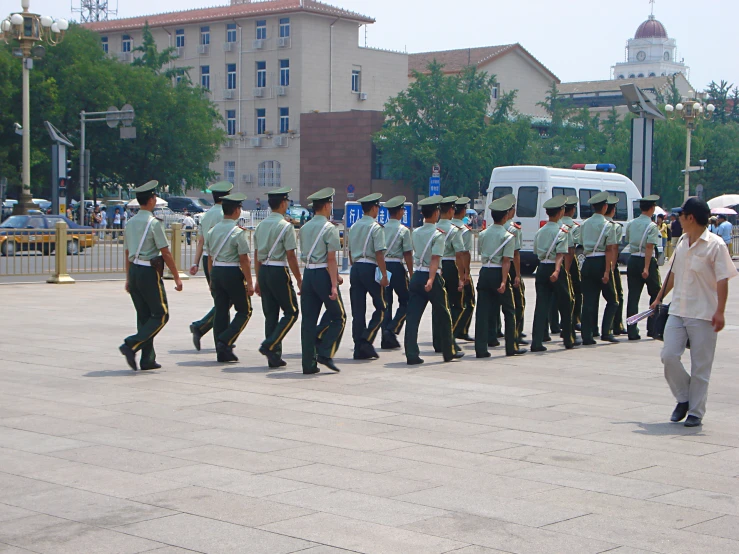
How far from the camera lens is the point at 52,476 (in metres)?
6.23

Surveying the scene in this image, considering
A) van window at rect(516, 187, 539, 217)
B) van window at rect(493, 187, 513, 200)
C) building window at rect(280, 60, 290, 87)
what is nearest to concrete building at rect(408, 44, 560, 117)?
building window at rect(280, 60, 290, 87)

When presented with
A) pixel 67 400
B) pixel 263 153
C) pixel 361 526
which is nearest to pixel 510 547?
pixel 361 526

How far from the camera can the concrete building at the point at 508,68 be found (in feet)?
269

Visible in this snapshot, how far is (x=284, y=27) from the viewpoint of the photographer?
230 ft

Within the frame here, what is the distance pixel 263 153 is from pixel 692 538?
226 ft

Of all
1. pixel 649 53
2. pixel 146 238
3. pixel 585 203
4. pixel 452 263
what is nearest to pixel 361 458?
pixel 146 238

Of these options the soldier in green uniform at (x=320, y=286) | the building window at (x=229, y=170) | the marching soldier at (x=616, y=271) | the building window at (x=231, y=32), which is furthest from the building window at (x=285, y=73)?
the soldier in green uniform at (x=320, y=286)

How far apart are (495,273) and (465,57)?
75.5 meters

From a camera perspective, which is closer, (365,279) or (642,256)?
(365,279)

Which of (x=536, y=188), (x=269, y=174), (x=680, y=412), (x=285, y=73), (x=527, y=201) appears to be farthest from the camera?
(x=269, y=174)

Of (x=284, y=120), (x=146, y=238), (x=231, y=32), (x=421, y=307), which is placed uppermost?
(x=231, y=32)

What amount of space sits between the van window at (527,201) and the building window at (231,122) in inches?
2000

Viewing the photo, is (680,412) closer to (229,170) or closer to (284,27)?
(284,27)

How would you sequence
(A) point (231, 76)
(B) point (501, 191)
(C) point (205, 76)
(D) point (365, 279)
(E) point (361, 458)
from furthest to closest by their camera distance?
(C) point (205, 76), (A) point (231, 76), (B) point (501, 191), (D) point (365, 279), (E) point (361, 458)
